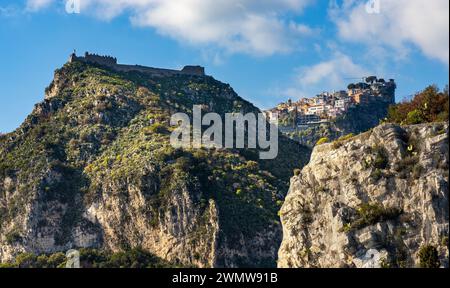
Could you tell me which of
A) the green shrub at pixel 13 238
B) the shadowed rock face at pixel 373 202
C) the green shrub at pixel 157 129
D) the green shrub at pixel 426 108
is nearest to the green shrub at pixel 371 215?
the shadowed rock face at pixel 373 202

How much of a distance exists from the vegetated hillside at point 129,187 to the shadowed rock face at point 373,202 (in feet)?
93.4

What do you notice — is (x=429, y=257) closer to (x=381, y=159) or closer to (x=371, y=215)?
(x=371, y=215)

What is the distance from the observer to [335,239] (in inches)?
3009

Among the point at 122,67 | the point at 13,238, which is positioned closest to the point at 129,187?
the point at 13,238

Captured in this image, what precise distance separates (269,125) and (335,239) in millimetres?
70184

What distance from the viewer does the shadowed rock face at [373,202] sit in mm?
72375

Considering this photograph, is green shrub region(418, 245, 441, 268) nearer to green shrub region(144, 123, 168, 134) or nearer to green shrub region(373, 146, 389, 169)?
green shrub region(373, 146, 389, 169)

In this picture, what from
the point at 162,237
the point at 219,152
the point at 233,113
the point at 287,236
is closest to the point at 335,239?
the point at 287,236

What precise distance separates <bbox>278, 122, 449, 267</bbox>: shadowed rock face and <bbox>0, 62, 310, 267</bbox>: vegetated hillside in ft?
93.4

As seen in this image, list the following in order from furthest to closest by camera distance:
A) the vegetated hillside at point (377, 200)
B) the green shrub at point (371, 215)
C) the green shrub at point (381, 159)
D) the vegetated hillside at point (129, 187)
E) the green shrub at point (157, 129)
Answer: the green shrub at point (157, 129) → the vegetated hillside at point (129, 187) → the green shrub at point (381, 159) → the green shrub at point (371, 215) → the vegetated hillside at point (377, 200)

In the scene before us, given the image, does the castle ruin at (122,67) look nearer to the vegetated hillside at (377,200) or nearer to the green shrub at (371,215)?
the vegetated hillside at (377,200)

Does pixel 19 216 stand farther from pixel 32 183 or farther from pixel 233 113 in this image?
pixel 233 113

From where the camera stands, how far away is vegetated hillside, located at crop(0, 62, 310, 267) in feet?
364

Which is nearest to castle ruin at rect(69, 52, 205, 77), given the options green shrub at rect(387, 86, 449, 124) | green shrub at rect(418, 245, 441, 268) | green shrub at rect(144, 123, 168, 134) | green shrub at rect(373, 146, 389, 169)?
green shrub at rect(144, 123, 168, 134)
